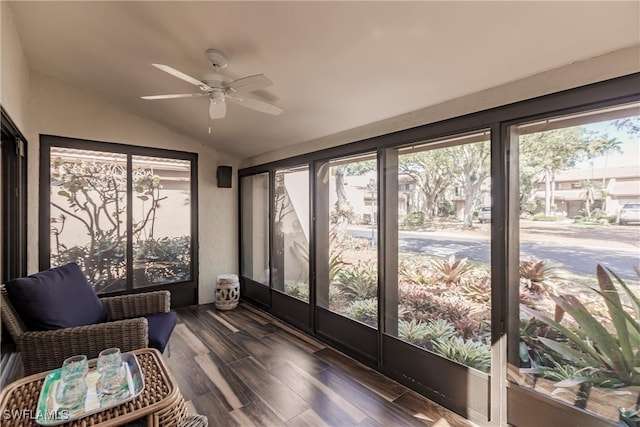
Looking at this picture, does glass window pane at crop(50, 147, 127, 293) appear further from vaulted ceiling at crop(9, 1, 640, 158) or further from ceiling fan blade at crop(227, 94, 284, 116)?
ceiling fan blade at crop(227, 94, 284, 116)

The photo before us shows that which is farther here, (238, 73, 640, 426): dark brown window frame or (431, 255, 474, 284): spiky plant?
(431, 255, 474, 284): spiky plant

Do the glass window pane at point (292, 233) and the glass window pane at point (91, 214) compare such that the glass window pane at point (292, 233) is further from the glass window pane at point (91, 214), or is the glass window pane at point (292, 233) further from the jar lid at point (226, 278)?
the glass window pane at point (91, 214)

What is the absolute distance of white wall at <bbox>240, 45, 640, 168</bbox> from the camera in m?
1.51

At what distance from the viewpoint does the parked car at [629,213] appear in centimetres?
153

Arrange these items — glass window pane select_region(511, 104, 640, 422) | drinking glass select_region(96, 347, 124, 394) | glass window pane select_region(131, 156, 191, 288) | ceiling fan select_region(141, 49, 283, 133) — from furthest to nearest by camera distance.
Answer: glass window pane select_region(131, 156, 191, 288), ceiling fan select_region(141, 49, 283, 133), glass window pane select_region(511, 104, 640, 422), drinking glass select_region(96, 347, 124, 394)

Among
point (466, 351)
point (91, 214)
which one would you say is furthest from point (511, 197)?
point (91, 214)

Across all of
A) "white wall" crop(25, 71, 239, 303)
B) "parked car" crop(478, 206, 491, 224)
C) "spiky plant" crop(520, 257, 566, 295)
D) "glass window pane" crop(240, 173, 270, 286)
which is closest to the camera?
"spiky plant" crop(520, 257, 566, 295)

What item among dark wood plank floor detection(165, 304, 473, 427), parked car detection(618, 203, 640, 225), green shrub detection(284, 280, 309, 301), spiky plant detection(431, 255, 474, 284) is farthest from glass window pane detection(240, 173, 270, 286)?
parked car detection(618, 203, 640, 225)

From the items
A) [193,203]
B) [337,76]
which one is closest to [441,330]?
[337,76]

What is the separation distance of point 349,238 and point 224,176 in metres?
2.42

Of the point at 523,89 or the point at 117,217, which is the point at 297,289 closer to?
the point at 117,217

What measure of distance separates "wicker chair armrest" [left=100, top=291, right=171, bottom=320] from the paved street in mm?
2479

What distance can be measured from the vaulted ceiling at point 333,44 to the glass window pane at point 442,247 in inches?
18.1

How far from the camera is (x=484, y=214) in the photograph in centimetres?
208
